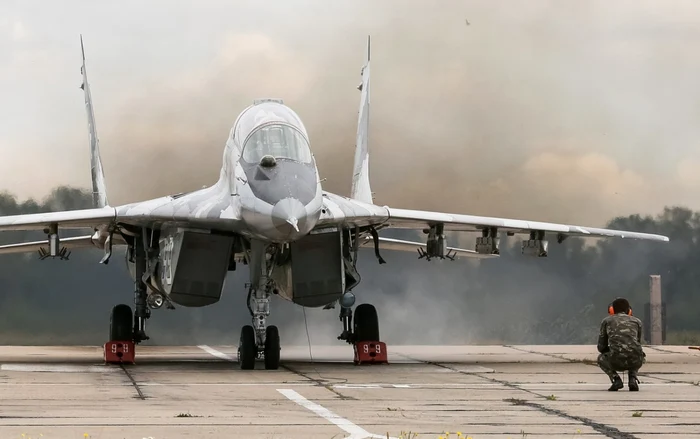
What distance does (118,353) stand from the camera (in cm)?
1950

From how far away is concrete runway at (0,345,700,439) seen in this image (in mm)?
9992

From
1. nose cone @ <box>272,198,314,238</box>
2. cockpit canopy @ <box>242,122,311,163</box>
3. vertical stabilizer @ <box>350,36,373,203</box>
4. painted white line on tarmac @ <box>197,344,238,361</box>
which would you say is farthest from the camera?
vertical stabilizer @ <box>350,36,373,203</box>

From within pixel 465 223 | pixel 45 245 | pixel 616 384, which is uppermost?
pixel 465 223

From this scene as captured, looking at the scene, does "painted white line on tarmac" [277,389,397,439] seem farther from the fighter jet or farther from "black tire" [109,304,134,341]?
"black tire" [109,304,134,341]

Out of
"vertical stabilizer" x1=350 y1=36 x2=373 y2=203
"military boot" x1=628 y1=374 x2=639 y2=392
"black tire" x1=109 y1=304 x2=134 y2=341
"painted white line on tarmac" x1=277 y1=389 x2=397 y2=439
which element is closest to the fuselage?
"painted white line on tarmac" x1=277 y1=389 x2=397 y2=439

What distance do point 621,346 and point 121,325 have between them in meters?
8.60

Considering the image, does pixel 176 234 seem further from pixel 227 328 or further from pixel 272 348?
pixel 227 328

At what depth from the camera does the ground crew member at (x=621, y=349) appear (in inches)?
551

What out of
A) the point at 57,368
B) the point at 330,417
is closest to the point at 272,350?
the point at 57,368

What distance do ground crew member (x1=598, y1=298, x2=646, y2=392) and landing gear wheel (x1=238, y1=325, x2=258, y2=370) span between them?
515cm

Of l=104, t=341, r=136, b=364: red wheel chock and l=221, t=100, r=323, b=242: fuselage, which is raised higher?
l=221, t=100, r=323, b=242: fuselage

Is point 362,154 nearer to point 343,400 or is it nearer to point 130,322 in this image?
point 130,322

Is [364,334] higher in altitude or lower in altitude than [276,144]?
lower

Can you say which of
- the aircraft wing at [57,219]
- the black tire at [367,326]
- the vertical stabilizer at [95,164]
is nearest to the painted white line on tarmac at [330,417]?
A: the aircraft wing at [57,219]
